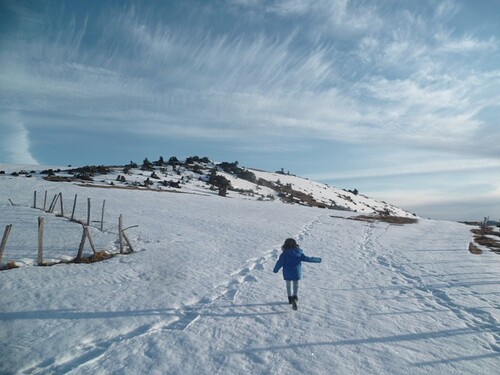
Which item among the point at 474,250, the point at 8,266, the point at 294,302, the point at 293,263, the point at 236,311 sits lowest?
the point at 8,266

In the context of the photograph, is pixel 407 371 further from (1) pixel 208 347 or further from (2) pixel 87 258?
(2) pixel 87 258

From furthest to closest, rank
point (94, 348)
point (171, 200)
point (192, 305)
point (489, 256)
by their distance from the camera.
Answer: point (171, 200), point (489, 256), point (192, 305), point (94, 348)

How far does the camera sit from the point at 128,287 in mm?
12242

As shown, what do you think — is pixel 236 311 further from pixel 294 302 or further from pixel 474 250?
pixel 474 250

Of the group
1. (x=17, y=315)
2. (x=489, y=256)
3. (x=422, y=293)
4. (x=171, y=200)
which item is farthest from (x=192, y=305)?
(x=171, y=200)

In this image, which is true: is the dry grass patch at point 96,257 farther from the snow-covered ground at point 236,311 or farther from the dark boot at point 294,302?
the dark boot at point 294,302

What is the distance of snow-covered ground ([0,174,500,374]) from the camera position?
7.38 meters

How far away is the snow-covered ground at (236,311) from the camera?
7379 mm

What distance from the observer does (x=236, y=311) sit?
10.3m

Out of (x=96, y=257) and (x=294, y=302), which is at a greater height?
(x=294, y=302)

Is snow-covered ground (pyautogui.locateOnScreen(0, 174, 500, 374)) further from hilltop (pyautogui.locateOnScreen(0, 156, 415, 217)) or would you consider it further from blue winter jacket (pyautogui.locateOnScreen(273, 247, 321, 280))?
hilltop (pyautogui.locateOnScreen(0, 156, 415, 217))

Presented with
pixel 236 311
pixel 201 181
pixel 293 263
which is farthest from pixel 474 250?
pixel 201 181

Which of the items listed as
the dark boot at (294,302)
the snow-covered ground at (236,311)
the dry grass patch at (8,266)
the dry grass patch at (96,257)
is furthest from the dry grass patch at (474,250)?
the dry grass patch at (8,266)

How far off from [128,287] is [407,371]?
9147mm
